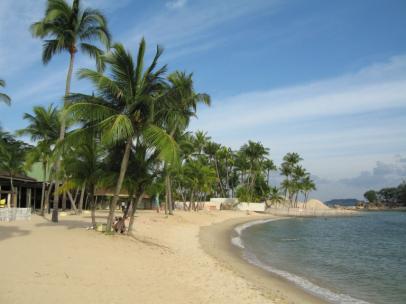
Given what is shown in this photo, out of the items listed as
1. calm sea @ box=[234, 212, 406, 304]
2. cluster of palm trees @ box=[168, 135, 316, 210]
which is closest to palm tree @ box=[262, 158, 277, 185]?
cluster of palm trees @ box=[168, 135, 316, 210]

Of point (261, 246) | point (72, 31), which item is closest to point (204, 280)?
point (261, 246)

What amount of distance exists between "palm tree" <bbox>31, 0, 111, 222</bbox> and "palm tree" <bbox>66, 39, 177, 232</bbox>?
234 inches

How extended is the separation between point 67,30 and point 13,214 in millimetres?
9696

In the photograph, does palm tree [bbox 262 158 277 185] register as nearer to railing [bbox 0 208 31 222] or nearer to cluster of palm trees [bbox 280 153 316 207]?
cluster of palm trees [bbox 280 153 316 207]

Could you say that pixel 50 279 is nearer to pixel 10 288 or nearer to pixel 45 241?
pixel 10 288

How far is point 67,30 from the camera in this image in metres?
19.5

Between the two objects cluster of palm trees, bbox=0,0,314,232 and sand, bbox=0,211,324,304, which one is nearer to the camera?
sand, bbox=0,211,324,304

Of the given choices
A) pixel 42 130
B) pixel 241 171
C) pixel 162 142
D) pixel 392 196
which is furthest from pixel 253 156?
pixel 392 196

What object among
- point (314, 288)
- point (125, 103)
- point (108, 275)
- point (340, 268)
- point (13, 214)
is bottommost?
point (340, 268)

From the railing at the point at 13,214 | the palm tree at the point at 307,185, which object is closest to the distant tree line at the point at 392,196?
the palm tree at the point at 307,185

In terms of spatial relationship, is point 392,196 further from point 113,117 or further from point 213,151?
point 113,117

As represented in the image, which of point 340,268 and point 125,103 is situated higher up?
point 125,103

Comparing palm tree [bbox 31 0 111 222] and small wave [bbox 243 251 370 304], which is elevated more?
palm tree [bbox 31 0 111 222]

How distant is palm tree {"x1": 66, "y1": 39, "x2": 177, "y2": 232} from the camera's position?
13.3 meters
